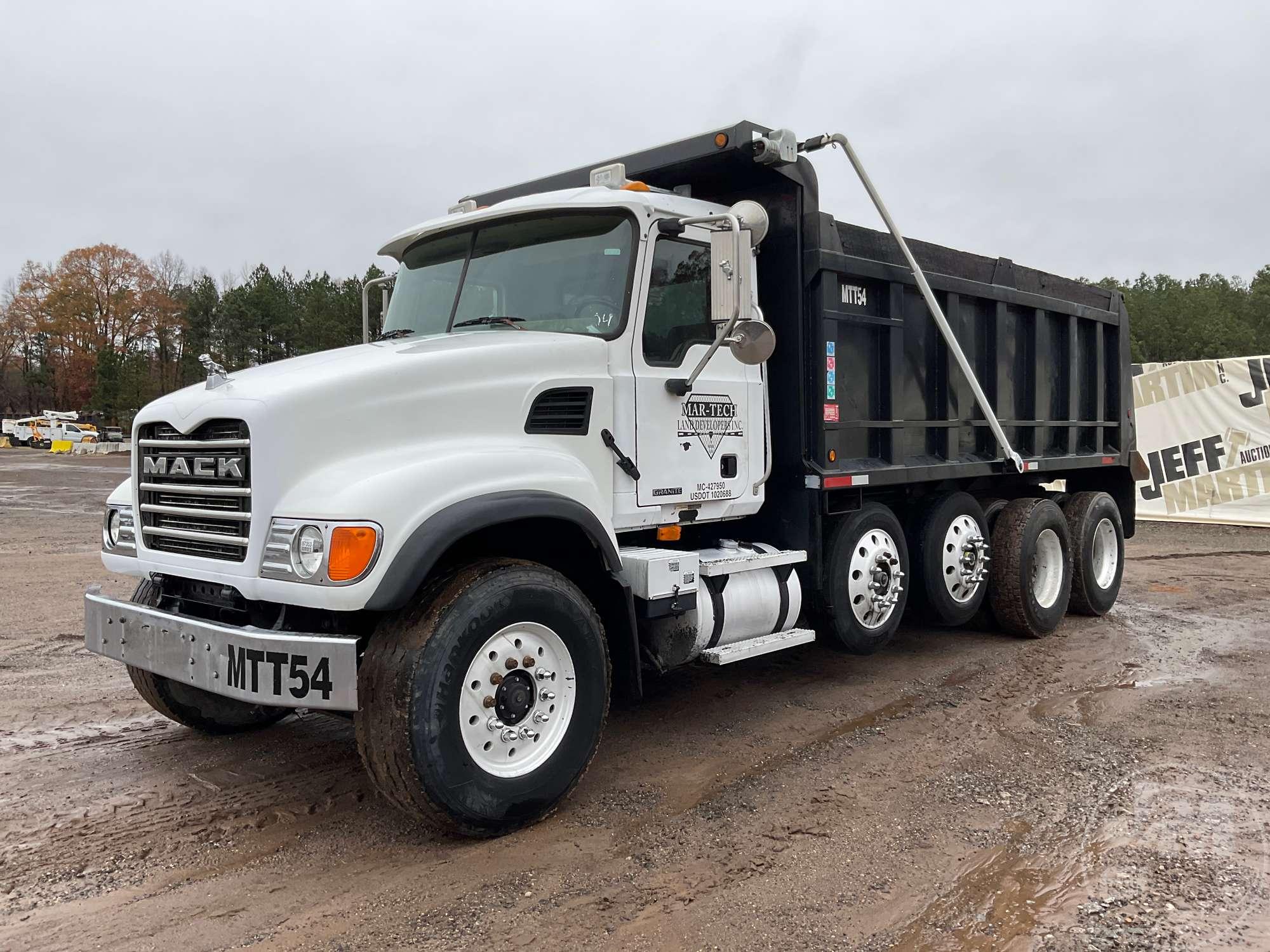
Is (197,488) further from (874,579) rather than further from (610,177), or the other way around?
(874,579)

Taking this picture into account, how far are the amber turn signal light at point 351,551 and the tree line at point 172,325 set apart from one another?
40.6m

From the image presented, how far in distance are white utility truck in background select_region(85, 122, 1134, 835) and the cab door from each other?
2 cm

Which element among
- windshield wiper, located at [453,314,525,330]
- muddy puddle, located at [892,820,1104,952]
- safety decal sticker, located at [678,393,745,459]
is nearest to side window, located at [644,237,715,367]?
safety decal sticker, located at [678,393,745,459]

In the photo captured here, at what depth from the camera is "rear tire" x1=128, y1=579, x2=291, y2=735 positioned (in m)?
4.80

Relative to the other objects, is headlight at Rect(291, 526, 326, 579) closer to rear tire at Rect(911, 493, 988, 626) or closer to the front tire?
the front tire

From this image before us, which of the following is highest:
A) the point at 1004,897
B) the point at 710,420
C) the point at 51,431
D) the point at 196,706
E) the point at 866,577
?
the point at 51,431

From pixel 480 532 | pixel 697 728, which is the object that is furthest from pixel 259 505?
pixel 697 728

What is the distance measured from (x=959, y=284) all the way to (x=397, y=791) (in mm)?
5304

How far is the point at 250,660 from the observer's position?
11.8ft

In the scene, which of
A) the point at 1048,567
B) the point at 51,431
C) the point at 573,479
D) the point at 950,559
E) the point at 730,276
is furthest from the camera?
the point at 51,431

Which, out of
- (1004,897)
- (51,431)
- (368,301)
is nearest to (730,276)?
(1004,897)

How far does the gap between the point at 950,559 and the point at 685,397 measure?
295 cm

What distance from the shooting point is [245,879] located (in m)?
3.53

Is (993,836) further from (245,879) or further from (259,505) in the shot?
(259,505)
